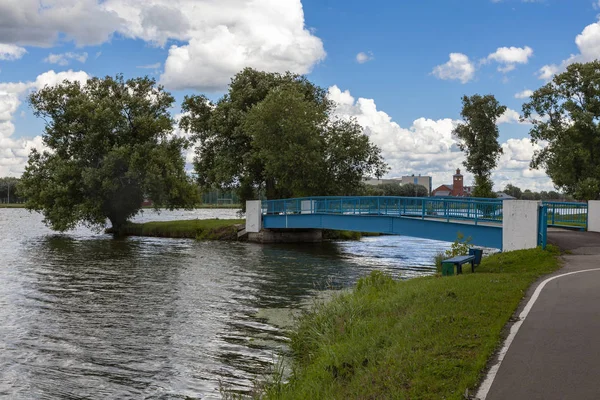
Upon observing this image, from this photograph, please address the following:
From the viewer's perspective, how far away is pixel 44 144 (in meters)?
50.0

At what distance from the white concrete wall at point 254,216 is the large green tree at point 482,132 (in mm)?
27907

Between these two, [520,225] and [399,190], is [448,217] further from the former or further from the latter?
[399,190]

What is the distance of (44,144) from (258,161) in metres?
17.8

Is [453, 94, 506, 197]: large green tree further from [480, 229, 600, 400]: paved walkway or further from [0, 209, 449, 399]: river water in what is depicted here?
[480, 229, 600, 400]: paved walkway

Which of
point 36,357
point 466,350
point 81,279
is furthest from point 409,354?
point 81,279

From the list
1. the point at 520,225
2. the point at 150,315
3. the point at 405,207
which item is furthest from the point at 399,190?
the point at 150,315

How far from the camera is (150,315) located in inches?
663

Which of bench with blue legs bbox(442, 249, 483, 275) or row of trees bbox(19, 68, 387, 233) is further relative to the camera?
row of trees bbox(19, 68, 387, 233)

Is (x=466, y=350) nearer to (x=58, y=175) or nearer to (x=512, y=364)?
(x=512, y=364)

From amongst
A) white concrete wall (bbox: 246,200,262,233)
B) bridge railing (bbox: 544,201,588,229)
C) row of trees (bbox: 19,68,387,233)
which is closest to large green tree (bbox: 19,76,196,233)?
row of trees (bbox: 19,68,387,233)

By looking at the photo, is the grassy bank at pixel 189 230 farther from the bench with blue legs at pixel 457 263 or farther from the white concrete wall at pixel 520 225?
the bench with blue legs at pixel 457 263

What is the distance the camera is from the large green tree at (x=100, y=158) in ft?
155

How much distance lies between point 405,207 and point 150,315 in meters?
18.2

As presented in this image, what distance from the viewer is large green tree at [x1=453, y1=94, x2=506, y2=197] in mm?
64438
